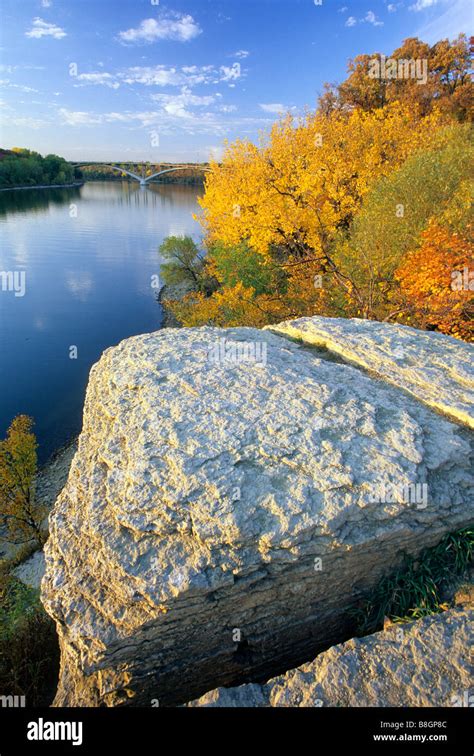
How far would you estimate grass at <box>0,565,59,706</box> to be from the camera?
21.2 ft

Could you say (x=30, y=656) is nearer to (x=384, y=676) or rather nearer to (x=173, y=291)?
(x=384, y=676)

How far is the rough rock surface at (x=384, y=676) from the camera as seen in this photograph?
3805 millimetres

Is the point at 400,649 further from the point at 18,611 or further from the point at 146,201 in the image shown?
the point at 146,201

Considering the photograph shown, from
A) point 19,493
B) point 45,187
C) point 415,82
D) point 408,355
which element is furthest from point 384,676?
point 45,187

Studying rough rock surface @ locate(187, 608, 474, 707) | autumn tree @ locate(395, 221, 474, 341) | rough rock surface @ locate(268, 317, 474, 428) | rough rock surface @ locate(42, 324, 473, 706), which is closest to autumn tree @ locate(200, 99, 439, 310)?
autumn tree @ locate(395, 221, 474, 341)

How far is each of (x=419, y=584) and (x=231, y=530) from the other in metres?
2.57

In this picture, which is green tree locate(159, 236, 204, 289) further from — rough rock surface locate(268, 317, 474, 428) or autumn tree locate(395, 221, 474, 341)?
rough rock surface locate(268, 317, 474, 428)

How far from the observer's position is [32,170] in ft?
347

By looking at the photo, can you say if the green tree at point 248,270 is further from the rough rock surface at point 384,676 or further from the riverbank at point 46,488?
the rough rock surface at point 384,676

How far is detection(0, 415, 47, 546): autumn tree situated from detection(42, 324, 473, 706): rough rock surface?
13.2 m

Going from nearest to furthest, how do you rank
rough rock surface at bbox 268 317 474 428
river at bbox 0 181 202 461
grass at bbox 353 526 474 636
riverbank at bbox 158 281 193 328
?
grass at bbox 353 526 474 636, rough rock surface at bbox 268 317 474 428, river at bbox 0 181 202 461, riverbank at bbox 158 281 193 328

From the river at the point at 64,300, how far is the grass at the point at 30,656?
47.0 ft

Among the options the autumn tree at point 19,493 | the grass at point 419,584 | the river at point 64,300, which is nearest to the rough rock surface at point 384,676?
the grass at point 419,584
